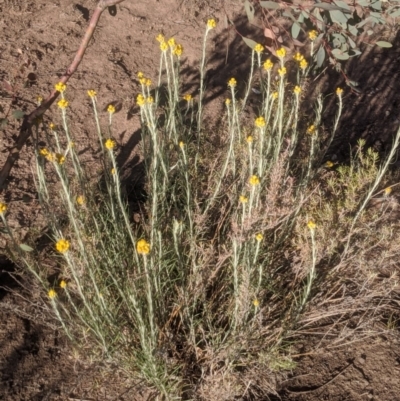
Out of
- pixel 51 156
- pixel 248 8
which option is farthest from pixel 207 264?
pixel 248 8

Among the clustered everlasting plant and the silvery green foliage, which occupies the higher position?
the silvery green foliage

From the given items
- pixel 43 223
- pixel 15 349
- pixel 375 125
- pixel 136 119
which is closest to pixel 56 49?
pixel 136 119

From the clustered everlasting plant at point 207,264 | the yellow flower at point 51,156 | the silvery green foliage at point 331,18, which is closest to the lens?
the yellow flower at point 51,156

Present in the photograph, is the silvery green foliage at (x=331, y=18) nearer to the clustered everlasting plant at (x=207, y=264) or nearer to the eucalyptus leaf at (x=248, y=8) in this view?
the eucalyptus leaf at (x=248, y=8)

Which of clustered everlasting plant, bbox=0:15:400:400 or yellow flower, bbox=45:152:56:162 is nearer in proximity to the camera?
yellow flower, bbox=45:152:56:162

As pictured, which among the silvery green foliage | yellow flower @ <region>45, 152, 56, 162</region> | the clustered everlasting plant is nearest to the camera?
yellow flower @ <region>45, 152, 56, 162</region>

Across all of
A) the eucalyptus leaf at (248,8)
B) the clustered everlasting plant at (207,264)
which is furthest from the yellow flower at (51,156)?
the eucalyptus leaf at (248,8)

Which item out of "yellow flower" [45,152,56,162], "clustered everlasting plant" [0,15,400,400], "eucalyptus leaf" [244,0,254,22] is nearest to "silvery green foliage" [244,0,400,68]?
"eucalyptus leaf" [244,0,254,22]

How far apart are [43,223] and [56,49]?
4.58ft

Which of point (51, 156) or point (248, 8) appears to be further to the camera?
point (248, 8)

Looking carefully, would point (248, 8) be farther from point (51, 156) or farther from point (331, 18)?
point (51, 156)

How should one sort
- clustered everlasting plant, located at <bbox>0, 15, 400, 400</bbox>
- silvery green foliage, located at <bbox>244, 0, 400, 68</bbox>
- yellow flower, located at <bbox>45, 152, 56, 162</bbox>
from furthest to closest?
clustered everlasting plant, located at <bbox>0, 15, 400, 400</bbox>, silvery green foliage, located at <bbox>244, 0, 400, 68</bbox>, yellow flower, located at <bbox>45, 152, 56, 162</bbox>

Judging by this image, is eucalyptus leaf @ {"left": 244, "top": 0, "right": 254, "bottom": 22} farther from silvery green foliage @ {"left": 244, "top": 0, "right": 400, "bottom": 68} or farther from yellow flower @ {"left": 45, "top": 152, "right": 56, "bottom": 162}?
yellow flower @ {"left": 45, "top": 152, "right": 56, "bottom": 162}

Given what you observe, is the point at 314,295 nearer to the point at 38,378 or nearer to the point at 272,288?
the point at 272,288
